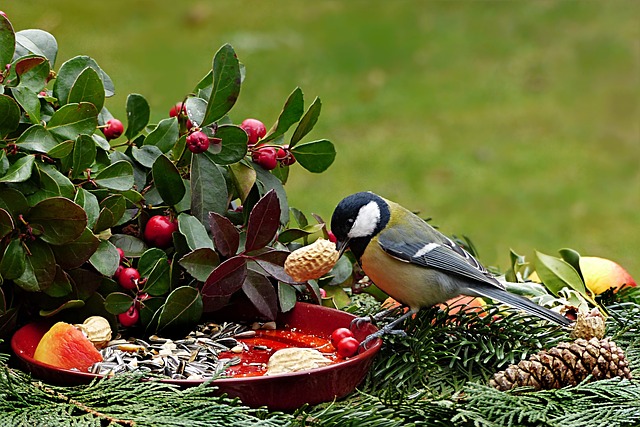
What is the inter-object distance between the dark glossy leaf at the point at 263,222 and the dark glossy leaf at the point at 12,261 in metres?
0.42

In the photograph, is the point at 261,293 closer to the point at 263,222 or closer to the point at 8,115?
the point at 263,222

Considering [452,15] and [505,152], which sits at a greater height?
[452,15]

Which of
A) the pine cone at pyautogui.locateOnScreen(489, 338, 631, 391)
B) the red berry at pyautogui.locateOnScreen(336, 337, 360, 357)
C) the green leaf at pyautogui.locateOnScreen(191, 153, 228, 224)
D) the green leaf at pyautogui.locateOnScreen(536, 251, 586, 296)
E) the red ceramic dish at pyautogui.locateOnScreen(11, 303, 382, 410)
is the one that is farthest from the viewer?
the green leaf at pyautogui.locateOnScreen(536, 251, 586, 296)

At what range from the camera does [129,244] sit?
1756mm

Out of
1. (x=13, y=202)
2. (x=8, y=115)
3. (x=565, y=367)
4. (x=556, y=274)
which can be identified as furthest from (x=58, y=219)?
(x=556, y=274)

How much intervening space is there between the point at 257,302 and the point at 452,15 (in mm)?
7201

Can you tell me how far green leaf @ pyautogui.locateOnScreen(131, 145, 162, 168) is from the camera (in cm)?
178

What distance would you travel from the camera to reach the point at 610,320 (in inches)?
74.8

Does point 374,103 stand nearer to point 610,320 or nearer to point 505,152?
point 505,152

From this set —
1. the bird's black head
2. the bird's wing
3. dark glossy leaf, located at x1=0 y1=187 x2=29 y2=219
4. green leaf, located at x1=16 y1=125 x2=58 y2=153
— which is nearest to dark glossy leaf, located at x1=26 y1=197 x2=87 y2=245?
dark glossy leaf, located at x1=0 y1=187 x2=29 y2=219

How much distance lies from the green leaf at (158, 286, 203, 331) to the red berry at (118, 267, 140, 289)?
0.09 metres

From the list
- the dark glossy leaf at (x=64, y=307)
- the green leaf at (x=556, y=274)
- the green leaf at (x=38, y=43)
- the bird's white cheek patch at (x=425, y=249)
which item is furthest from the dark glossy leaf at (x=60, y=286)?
the green leaf at (x=556, y=274)

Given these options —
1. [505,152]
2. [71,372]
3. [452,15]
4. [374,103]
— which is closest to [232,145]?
[71,372]

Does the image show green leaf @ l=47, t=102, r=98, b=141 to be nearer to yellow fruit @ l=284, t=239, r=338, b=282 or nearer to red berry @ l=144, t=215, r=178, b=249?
red berry @ l=144, t=215, r=178, b=249
